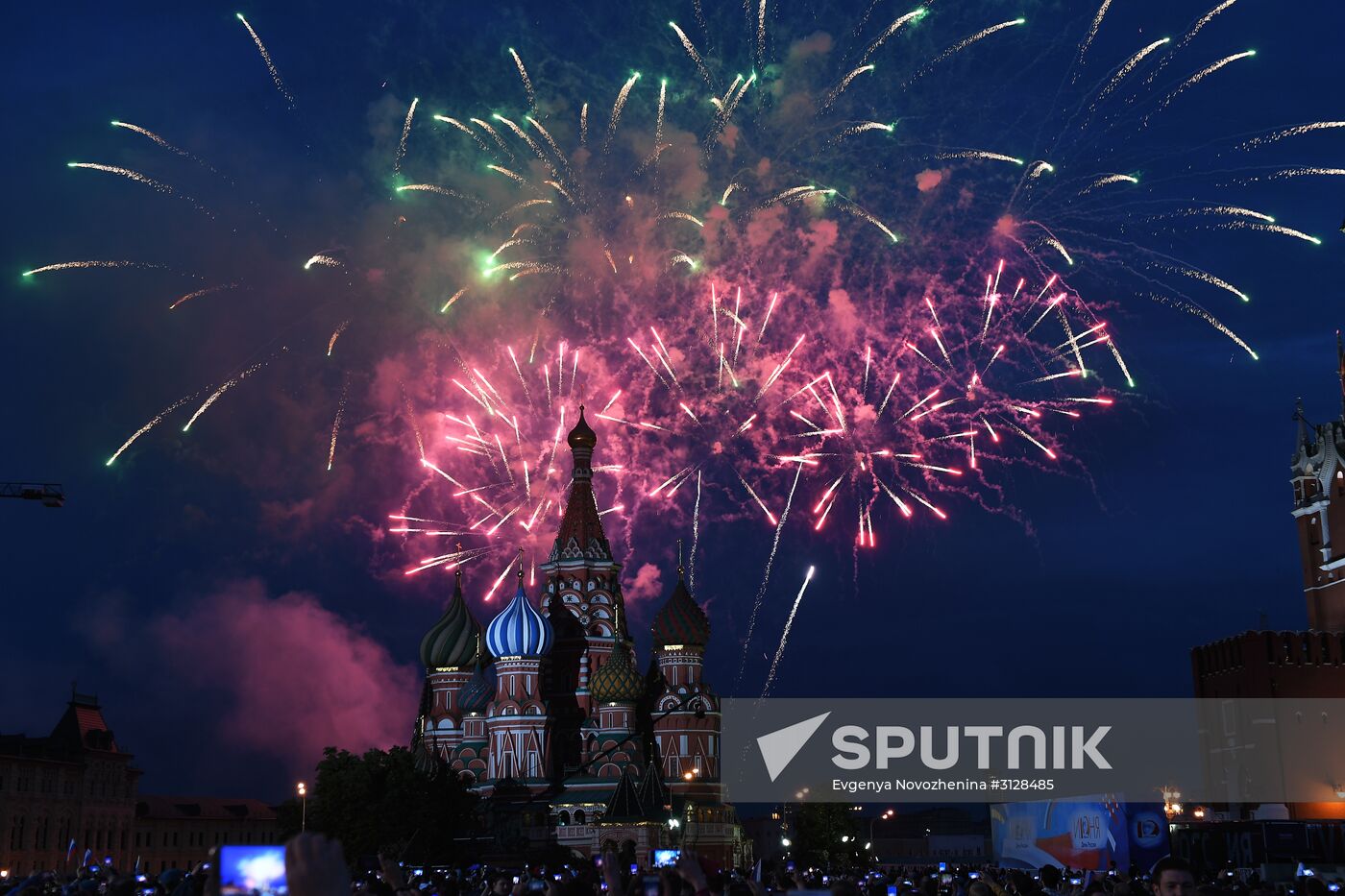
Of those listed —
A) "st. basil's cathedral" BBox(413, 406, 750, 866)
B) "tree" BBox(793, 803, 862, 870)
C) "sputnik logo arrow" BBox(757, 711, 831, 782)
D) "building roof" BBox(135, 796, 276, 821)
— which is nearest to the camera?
"st. basil's cathedral" BBox(413, 406, 750, 866)

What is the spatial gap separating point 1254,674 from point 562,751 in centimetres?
3328

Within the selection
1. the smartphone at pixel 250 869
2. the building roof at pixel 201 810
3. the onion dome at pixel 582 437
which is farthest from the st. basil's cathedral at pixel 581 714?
the smartphone at pixel 250 869

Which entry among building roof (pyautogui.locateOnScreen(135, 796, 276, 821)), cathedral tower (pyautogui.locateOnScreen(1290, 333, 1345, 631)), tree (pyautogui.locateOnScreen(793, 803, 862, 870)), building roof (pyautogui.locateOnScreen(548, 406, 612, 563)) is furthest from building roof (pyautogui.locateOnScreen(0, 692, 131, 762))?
cathedral tower (pyautogui.locateOnScreen(1290, 333, 1345, 631))

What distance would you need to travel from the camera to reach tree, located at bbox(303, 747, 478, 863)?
55656 mm

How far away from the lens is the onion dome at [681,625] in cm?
7200

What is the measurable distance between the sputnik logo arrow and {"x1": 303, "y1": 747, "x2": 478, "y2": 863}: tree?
25.0m

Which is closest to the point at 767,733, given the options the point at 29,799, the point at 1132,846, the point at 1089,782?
the point at 1089,782

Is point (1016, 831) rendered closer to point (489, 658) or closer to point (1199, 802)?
point (1199, 802)

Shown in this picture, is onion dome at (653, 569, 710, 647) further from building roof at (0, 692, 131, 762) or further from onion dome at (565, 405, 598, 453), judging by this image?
building roof at (0, 692, 131, 762)

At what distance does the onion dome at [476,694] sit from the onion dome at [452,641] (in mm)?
1979

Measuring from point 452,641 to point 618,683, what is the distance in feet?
38.5

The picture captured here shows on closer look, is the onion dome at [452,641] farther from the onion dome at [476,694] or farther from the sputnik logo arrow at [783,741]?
the sputnik logo arrow at [783,741]

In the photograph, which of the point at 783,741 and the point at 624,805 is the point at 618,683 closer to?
the point at 624,805

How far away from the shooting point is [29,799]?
7688 centimetres
